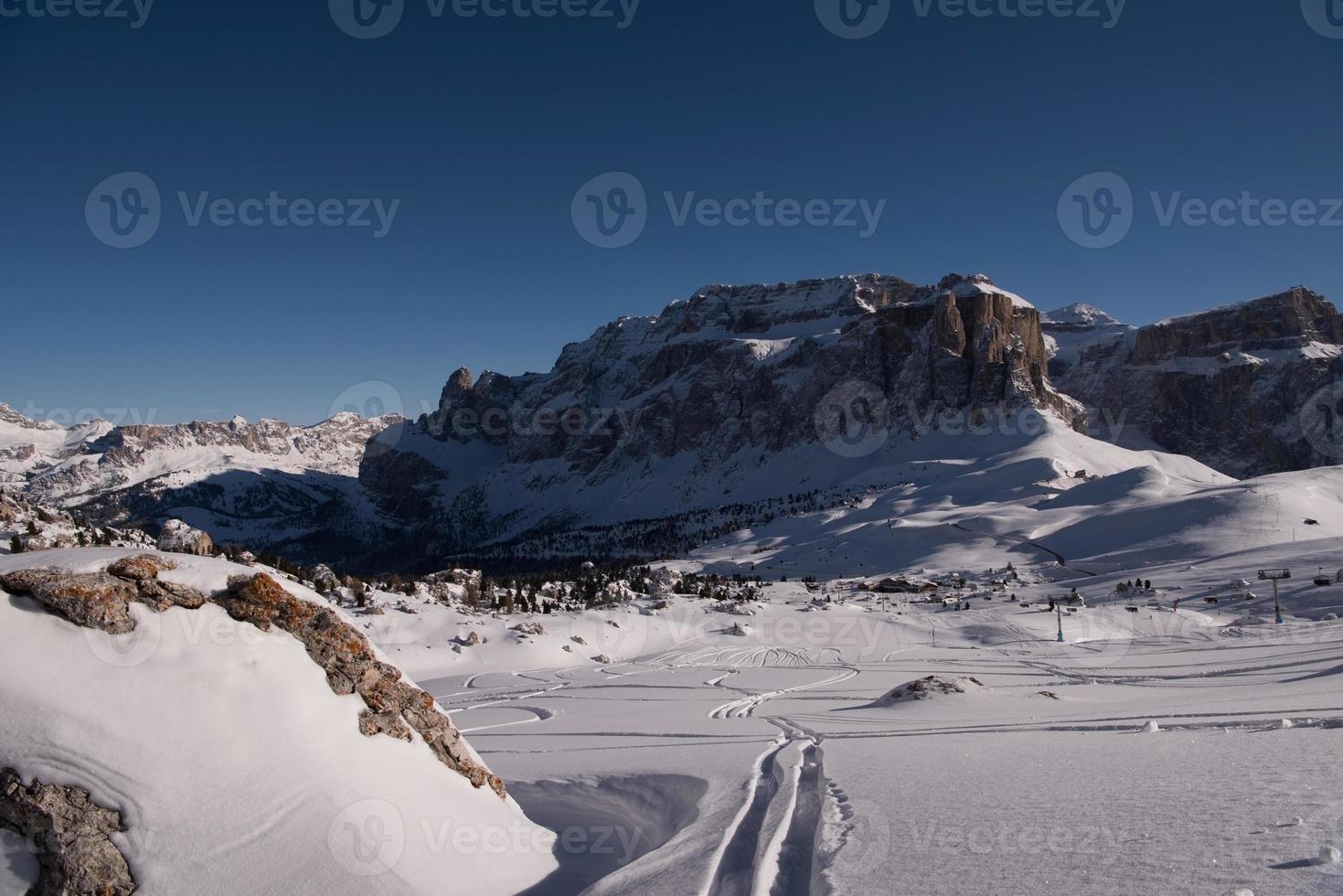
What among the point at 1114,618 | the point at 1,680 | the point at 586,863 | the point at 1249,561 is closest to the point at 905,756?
the point at 586,863

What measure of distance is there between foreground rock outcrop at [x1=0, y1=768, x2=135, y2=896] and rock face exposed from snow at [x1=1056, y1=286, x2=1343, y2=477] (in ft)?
710

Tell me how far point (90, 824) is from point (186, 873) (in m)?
0.63

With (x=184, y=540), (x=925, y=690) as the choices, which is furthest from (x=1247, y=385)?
(x=184, y=540)

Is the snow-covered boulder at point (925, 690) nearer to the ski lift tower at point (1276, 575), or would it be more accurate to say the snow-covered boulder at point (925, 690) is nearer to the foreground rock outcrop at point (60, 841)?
the foreground rock outcrop at point (60, 841)

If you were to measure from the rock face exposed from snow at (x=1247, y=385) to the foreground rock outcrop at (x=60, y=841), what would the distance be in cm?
21632

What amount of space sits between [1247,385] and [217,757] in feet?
750

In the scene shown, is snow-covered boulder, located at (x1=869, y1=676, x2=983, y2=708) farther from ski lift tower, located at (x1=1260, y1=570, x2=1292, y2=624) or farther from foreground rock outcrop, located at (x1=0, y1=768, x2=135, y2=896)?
ski lift tower, located at (x1=1260, y1=570, x2=1292, y2=624)

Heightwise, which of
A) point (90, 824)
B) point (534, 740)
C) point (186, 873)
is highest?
point (90, 824)

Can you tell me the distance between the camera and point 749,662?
27672 millimetres

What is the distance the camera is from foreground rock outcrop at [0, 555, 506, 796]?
4.80 m

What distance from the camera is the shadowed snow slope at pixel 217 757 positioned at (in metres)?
4.47

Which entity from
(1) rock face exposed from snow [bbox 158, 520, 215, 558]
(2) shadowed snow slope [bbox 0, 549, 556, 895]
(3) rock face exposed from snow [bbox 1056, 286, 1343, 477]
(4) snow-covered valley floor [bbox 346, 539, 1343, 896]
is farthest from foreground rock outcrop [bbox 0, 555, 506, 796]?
(3) rock face exposed from snow [bbox 1056, 286, 1343, 477]

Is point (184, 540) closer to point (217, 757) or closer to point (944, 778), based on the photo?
point (217, 757)

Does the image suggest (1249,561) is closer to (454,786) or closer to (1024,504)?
(1024,504)
